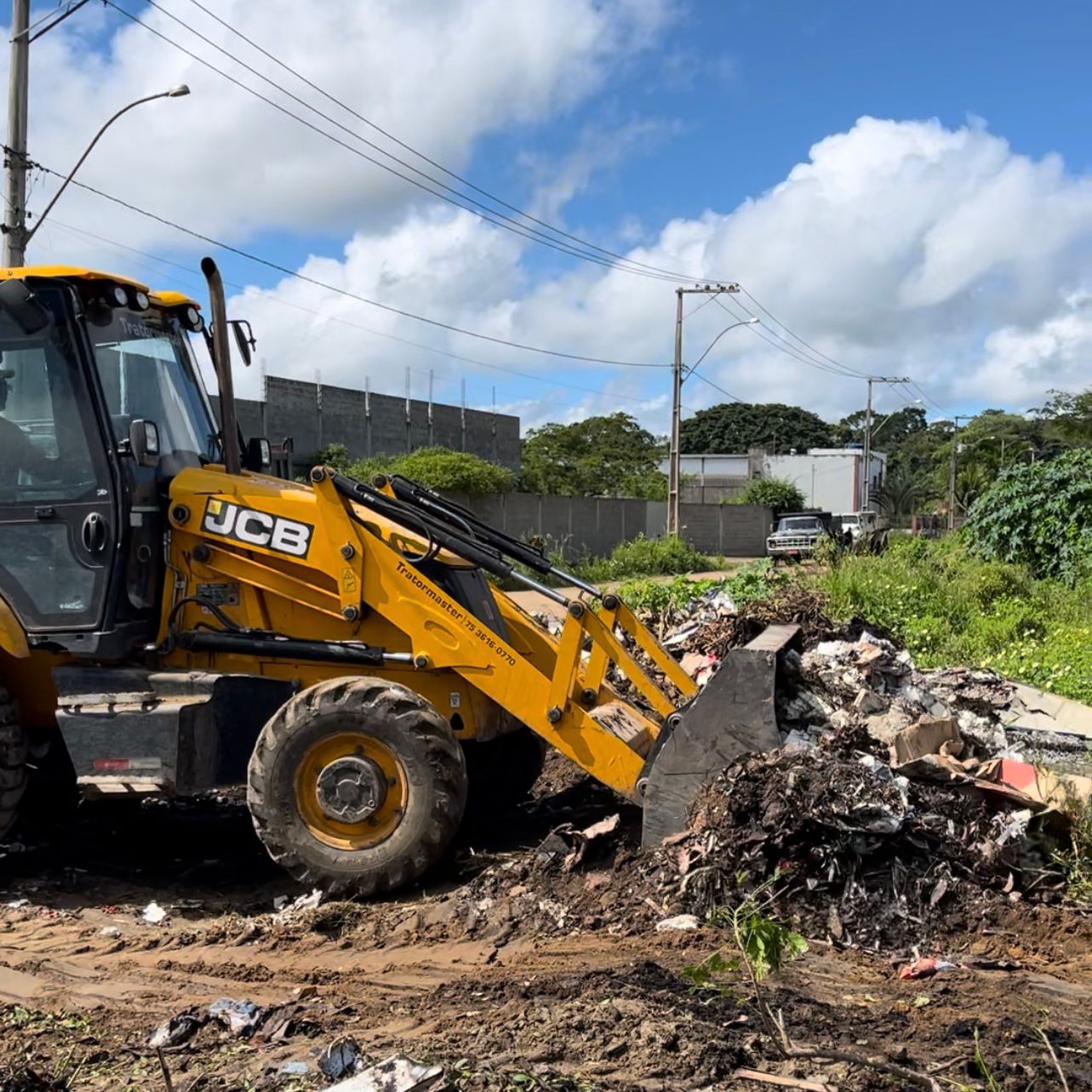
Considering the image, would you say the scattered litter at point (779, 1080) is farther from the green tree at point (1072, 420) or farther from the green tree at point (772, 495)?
the green tree at point (772, 495)

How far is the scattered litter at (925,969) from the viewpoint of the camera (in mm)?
4430

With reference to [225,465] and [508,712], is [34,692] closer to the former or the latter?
[225,465]

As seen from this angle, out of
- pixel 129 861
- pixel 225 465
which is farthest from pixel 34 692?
pixel 225 465

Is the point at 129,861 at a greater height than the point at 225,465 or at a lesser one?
lesser

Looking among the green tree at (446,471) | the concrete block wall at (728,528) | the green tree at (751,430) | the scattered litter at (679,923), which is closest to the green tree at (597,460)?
the concrete block wall at (728,528)

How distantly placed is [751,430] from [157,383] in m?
90.6

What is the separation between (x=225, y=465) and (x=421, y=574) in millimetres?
1510

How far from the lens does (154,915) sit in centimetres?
556

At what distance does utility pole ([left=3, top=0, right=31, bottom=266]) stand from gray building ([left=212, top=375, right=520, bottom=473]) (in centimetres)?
1091

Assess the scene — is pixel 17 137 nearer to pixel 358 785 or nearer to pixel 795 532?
pixel 358 785

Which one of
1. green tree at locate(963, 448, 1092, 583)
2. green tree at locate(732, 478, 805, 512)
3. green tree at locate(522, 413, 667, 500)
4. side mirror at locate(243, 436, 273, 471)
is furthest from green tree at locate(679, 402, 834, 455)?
side mirror at locate(243, 436, 273, 471)

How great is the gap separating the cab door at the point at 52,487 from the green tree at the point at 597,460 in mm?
37283

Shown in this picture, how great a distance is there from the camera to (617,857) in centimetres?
543

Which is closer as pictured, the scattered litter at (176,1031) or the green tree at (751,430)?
the scattered litter at (176,1031)
